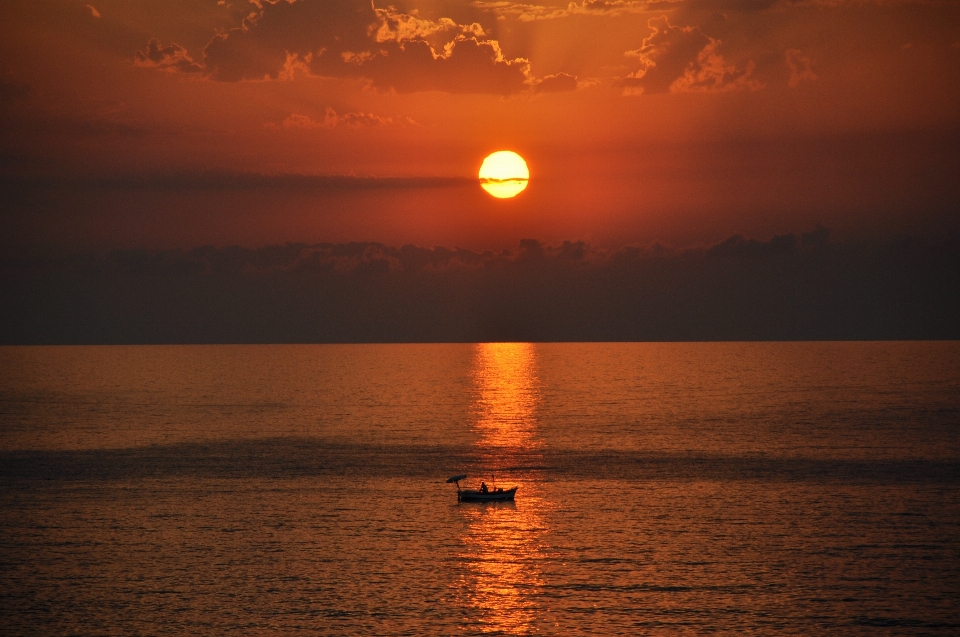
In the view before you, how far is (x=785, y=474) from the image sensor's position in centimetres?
11569

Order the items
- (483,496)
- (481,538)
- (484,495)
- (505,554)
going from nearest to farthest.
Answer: (505,554)
(481,538)
(483,496)
(484,495)

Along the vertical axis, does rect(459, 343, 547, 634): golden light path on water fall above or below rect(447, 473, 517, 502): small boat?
below

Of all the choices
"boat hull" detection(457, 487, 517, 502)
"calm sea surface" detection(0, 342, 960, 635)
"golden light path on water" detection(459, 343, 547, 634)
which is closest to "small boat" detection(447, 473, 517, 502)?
"boat hull" detection(457, 487, 517, 502)

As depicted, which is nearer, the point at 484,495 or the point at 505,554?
the point at 505,554

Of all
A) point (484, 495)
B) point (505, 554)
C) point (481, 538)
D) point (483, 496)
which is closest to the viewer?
point (505, 554)

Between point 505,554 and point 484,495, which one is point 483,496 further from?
point 505,554

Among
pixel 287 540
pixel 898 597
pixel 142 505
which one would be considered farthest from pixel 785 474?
pixel 142 505

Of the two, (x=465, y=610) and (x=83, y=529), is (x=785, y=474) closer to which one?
(x=465, y=610)

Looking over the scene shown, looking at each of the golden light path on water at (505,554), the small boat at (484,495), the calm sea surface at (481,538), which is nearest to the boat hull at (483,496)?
the small boat at (484,495)

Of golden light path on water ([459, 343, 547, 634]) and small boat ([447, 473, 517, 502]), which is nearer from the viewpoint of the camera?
golden light path on water ([459, 343, 547, 634])

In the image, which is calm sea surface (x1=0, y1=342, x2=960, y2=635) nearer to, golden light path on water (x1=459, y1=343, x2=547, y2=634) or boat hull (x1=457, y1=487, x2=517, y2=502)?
golden light path on water (x1=459, y1=343, x2=547, y2=634)

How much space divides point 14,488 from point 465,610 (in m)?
65.6

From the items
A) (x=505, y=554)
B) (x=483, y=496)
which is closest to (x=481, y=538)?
(x=505, y=554)

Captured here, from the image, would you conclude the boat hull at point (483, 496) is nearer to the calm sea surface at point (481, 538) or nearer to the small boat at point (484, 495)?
the small boat at point (484, 495)
